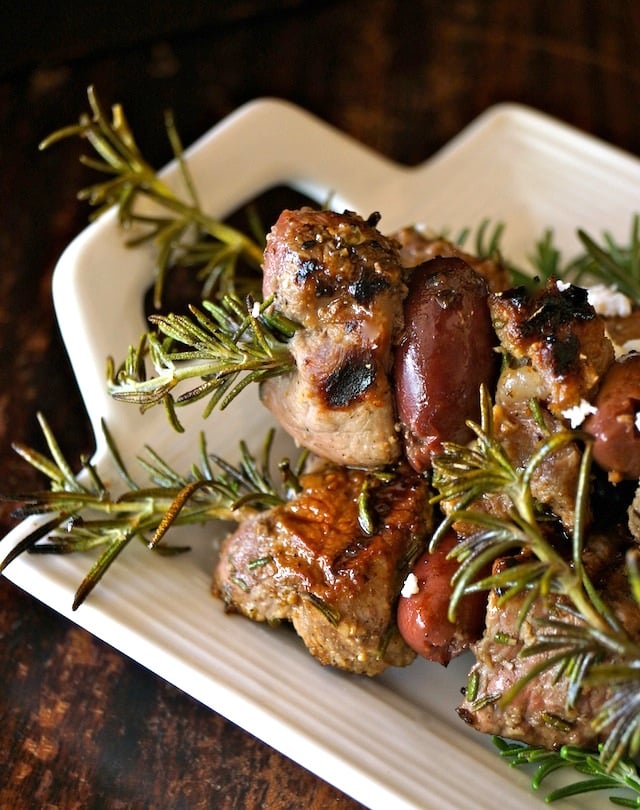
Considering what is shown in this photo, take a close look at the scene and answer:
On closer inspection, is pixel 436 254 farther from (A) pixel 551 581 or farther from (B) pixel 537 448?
(A) pixel 551 581

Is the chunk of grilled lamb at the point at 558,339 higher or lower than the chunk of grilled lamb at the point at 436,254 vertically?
higher

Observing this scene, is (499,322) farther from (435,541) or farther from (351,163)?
(351,163)

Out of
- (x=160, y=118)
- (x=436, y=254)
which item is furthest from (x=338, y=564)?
(x=160, y=118)

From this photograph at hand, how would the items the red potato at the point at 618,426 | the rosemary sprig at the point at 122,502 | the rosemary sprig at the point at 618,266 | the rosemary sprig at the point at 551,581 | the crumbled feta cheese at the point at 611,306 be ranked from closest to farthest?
1. the rosemary sprig at the point at 551,581
2. the red potato at the point at 618,426
3. the rosemary sprig at the point at 122,502
4. the crumbled feta cheese at the point at 611,306
5. the rosemary sprig at the point at 618,266

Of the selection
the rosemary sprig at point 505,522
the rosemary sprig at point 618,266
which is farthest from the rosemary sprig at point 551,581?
the rosemary sprig at point 618,266

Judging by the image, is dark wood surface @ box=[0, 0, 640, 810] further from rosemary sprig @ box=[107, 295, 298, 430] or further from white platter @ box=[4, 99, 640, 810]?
rosemary sprig @ box=[107, 295, 298, 430]

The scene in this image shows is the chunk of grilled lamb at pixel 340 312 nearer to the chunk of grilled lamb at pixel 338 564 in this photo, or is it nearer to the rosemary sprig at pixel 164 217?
the chunk of grilled lamb at pixel 338 564

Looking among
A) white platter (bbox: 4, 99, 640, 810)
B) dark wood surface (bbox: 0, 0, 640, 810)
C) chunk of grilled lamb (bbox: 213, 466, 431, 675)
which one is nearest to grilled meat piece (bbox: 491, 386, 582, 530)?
chunk of grilled lamb (bbox: 213, 466, 431, 675)
